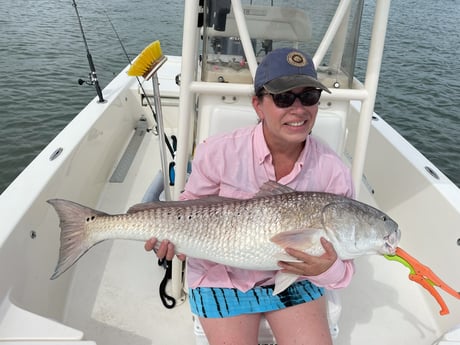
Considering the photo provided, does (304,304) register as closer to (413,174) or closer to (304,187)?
(304,187)

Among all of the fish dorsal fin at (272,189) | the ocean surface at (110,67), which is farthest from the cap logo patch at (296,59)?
the ocean surface at (110,67)

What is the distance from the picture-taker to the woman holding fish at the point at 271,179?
1.93 m

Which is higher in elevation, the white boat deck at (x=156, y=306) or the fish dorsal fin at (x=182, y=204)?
the fish dorsal fin at (x=182, y=204)

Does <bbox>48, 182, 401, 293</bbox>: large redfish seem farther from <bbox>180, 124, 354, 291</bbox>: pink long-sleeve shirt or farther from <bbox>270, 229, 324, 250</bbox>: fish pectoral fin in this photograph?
<bbox>180, 124, 354, 291</bbox>: pink long-sleeve shirt

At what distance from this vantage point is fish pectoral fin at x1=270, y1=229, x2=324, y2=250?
1.83m

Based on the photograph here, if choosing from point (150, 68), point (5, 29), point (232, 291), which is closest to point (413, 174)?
point (232, 291)

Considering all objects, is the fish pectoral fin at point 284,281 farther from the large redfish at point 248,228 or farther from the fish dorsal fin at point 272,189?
the fish dorsal fin at point 272,189

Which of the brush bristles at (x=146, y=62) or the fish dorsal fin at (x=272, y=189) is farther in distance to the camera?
the brush bristles at (x=146, y=62)

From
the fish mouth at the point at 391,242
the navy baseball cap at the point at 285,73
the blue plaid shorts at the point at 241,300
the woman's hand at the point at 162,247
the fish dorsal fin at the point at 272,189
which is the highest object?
the navy baseball cap at the point at 285,73

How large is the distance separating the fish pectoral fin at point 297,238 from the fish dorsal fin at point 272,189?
0.23 m

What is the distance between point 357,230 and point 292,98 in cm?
70

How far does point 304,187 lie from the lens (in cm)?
218

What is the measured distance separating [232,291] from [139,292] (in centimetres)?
114

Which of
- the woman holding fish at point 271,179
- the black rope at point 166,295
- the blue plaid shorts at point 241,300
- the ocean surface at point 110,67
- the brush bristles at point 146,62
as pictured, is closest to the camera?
the woman holding fish at point 271,179
